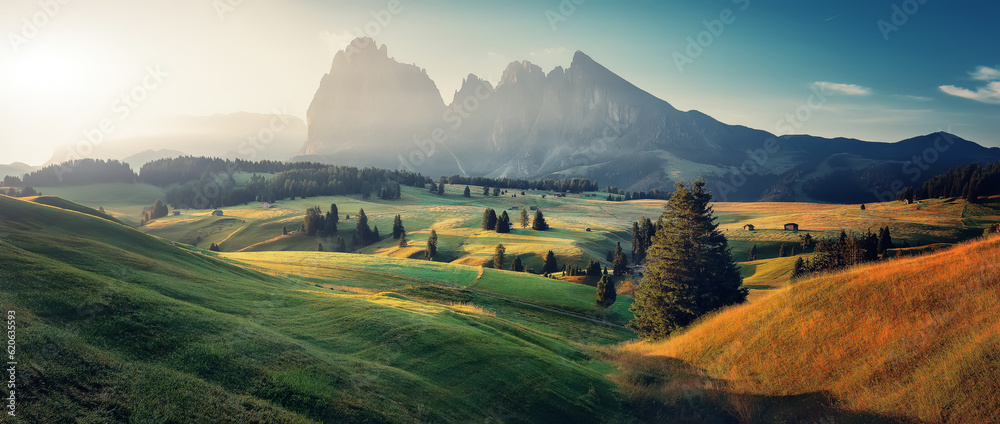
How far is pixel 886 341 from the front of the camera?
1788 centimetres

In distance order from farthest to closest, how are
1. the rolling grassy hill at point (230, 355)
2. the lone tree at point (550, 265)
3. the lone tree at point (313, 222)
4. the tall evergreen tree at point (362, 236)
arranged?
1. the lone tree at point (313, 222)
2. the tall evergreen tree at point (362, 236)
3. the lone tree at point (550, 265)
4. the rolling grassy hill at point (230, 355)

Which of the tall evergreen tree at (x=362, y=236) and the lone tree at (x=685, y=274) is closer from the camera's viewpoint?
the lone tree at (x=685, y=274)

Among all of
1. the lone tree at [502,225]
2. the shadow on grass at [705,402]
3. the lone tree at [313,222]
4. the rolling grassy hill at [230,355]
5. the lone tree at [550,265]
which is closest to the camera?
the rolling grassy hill at [230,355]

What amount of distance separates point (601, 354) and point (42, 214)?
40.8 m

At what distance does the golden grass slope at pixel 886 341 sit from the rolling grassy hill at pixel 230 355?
26.0 ft

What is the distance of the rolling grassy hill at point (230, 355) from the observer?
11.7 meters

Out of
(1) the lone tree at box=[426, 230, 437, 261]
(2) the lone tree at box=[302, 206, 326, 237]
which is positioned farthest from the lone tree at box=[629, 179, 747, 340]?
(2) the lone tree at box=[302, 206, 326, 237]

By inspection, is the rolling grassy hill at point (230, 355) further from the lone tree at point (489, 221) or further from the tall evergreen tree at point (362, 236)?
the lone tree at point (489, 221)

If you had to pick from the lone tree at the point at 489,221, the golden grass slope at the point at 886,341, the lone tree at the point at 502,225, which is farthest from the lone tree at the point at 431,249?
the golden grass slope at the point at 886,341

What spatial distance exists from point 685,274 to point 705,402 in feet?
65.8

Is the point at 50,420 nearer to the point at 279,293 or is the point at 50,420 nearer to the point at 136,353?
the point at 136,353

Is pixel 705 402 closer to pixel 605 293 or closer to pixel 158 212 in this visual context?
pixel 605 293

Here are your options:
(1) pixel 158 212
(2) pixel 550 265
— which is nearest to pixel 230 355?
(2) pixel 550 265

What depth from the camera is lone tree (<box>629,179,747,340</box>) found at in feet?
126
